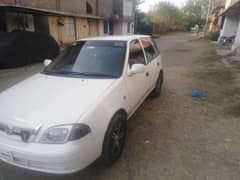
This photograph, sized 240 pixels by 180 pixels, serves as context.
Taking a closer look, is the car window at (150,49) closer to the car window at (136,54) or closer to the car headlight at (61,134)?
the car window at (136,54)

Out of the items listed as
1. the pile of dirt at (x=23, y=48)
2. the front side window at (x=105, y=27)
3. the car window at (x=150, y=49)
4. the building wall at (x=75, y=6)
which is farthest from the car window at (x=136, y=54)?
the front side window at (x=105, y=27)

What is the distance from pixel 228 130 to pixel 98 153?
8.30 ft

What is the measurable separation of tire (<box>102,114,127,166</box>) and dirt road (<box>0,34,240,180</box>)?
0.54 feet

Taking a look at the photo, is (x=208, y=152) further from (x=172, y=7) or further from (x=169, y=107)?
(x=172, y=7)

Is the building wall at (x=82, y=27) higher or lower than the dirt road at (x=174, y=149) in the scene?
higher

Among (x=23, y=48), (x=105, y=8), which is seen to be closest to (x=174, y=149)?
(x=23, y=48)

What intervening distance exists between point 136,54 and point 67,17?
13.6 metres

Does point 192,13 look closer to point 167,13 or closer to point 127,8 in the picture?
point 167,13

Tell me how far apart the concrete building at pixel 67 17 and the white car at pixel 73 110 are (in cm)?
824

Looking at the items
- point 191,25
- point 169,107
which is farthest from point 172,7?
point 169,107

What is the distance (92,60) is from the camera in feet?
9.30

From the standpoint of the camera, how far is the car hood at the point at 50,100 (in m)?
1.74

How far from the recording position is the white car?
166cm

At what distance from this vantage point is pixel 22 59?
7.72 m
